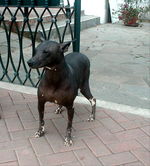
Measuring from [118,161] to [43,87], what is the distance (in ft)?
3.37

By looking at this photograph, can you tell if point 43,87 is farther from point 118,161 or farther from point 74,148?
point 118,161

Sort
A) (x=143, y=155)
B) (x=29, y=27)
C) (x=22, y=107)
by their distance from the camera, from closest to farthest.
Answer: (x=143, y=155) → (x=22, y=107) → (x=29, y=27)

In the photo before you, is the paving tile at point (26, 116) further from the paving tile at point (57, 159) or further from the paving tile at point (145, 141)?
the paving tile at point (145, 141)

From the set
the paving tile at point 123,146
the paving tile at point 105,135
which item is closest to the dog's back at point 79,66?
the paving tile at point 105,135

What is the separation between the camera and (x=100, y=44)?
8.23 m

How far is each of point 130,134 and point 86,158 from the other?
715mm

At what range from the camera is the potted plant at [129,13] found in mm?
11458

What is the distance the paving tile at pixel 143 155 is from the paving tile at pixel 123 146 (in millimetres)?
64

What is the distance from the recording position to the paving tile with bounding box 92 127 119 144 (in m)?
3.31

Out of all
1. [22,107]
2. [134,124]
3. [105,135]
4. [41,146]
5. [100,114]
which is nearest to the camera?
[41,146]

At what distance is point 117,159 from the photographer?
9.78 ft

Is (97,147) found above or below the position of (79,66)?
below

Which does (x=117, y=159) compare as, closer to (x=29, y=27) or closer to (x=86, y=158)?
(x=86, y=158)

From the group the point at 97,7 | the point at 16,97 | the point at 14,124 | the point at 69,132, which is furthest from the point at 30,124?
the point at 97,7
